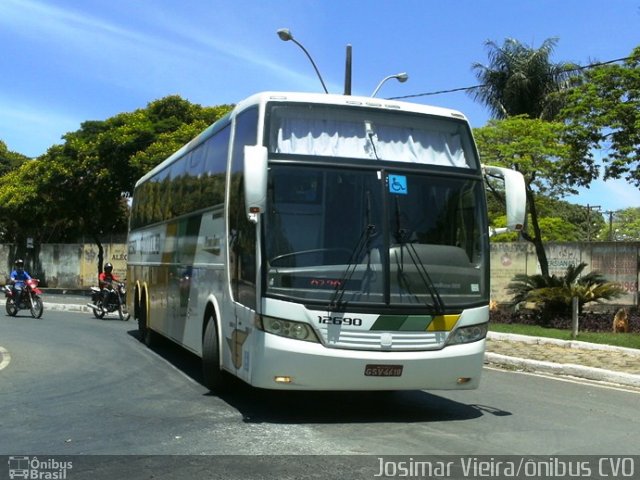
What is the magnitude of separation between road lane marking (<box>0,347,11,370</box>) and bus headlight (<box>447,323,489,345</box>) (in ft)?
23.1

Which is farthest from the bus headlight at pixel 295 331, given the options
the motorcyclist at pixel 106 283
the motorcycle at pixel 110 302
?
the motorcyclist at pixel 106 283

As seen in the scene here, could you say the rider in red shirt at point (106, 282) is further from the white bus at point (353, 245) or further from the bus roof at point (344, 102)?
the bus roof at point (344, 102)

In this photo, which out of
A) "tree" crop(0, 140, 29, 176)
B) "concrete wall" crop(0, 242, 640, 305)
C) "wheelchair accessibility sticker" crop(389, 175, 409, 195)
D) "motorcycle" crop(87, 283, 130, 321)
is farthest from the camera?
"tree" crop(0, 140, 29, 176)

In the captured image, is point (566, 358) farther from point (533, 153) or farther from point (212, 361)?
point (533, 153)

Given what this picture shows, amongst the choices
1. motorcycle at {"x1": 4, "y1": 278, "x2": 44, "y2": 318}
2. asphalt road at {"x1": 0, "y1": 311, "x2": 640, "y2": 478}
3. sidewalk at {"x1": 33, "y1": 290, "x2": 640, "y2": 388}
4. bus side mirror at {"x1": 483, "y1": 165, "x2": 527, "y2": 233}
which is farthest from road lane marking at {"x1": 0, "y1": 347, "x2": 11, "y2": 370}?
sidewalk at {"x1": 33, "y1": 290, "x2": 640, "y2": 388}

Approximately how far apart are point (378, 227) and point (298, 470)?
2.65 metres

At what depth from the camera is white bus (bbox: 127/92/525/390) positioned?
22.7ft

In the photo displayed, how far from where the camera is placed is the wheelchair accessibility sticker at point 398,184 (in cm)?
732

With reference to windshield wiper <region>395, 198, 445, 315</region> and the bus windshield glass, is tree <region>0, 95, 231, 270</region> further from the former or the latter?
windshield wiper <region>395, 198, 445, 315</region>

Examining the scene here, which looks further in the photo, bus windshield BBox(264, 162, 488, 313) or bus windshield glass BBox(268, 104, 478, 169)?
bus windshield glass BBox(268, 104, 478, 169)

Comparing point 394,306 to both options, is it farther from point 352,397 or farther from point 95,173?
point 95,173

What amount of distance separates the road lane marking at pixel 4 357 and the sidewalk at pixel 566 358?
8.16 metres

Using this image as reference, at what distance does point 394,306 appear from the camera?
705 centimetres

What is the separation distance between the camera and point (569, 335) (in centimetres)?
1554
